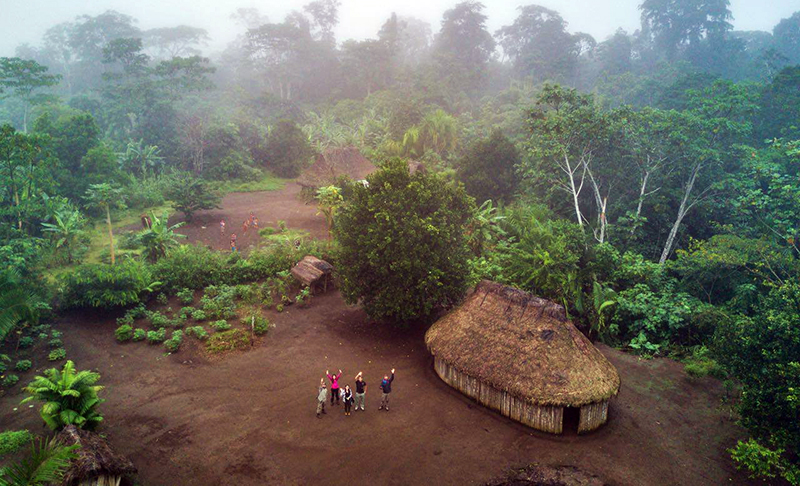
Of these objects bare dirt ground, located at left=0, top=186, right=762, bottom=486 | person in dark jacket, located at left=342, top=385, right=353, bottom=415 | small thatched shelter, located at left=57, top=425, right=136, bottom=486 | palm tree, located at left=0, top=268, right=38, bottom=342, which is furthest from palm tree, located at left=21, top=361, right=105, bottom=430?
person in dark jacket, located at left=342, top=385, right=353, bottom=415

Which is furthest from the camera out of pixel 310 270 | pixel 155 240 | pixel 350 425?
pixel 155 240

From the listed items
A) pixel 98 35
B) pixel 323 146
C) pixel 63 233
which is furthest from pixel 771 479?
pixel 98 35

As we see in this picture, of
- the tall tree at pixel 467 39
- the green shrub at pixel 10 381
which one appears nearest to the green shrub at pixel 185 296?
the green shrub at pixel 10 381

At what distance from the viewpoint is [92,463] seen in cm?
794

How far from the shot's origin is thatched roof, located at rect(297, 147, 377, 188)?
3100cm

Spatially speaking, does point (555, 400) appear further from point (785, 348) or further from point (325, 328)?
point (325, 328)

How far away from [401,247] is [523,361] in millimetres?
5281

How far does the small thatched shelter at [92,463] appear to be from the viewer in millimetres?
7730

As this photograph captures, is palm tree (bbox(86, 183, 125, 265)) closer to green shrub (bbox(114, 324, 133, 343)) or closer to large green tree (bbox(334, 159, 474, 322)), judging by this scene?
green shrub (bbox(114, 324, 133, 343))

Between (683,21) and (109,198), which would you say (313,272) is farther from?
(683,21)

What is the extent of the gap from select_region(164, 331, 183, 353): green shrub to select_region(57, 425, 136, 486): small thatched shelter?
4991mm

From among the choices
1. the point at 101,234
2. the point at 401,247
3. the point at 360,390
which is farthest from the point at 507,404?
the point at 101,234

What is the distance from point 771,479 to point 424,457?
7.15 meters

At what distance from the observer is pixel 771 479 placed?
365 inches
